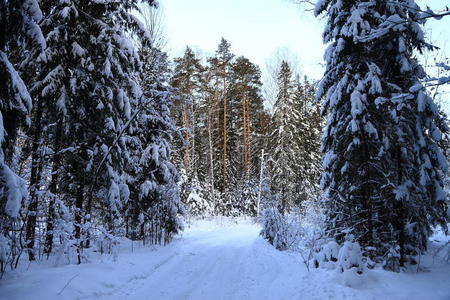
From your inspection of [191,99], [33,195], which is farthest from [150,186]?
[191,99]

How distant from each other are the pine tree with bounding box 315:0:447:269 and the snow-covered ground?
3.81 feet

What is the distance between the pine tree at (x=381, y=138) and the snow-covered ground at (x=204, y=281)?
1160 millimetres

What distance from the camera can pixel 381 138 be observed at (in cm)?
853

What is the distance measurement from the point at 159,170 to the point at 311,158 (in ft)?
65.2

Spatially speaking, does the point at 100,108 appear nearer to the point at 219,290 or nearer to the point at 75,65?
the point at 75,65

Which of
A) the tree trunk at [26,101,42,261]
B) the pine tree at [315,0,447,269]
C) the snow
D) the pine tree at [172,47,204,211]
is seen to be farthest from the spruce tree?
the pine tree at [172,47,204,211]

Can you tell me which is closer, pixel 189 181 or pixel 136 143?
pixel 136 143

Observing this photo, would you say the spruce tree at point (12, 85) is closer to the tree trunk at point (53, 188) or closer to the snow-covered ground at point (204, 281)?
the snow-covered ground at point (204, 281)

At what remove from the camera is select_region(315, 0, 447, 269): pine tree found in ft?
25.8

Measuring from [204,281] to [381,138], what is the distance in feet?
21.5

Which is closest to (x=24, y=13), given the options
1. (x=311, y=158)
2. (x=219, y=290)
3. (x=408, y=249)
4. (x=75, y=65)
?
(x=75, y=65)

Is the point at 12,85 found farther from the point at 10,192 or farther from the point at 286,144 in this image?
the point at 286,144

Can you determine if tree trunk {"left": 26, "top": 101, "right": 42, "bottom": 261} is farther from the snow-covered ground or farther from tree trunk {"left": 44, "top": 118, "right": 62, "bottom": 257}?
the snow-covered ground

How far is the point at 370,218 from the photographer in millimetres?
8062
